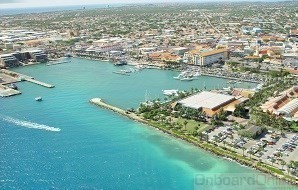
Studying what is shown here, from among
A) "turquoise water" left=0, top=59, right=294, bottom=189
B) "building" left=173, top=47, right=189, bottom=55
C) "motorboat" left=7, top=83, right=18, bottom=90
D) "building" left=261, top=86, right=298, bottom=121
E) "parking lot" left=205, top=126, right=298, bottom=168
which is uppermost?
"building" left=173, top=47, right=189, bottom=55

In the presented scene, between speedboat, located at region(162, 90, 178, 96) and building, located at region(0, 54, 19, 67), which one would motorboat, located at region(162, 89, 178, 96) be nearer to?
speedboat, located at region(162, 90, 178, 96)

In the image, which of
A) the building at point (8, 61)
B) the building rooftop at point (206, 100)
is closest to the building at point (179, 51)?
the building rooftop at point (206, 100)

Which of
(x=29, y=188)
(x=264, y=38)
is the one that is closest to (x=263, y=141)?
(x=29, y=188)

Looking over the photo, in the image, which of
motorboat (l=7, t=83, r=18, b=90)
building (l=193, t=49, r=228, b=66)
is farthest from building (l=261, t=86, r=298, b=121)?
motorboat (l=7, t=83, r=18, b=90)

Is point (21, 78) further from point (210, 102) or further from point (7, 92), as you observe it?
point (210, 102)

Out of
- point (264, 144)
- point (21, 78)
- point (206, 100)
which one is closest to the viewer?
point (264, 144)

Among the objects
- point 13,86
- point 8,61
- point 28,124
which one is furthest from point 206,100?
point 8,61

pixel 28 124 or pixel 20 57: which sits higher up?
pixel 20 57
